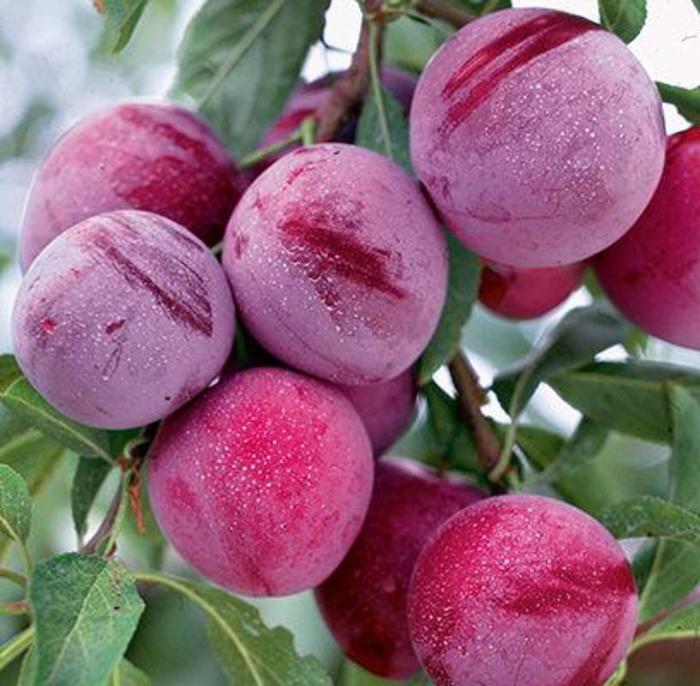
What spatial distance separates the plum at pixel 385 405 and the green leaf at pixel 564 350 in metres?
0.10

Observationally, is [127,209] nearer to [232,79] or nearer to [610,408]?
[232,79]

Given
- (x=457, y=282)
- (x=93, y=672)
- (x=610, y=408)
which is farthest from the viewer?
(x=610, y=408)

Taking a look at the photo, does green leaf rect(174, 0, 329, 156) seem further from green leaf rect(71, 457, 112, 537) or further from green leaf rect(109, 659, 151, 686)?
green leaf rect(109, 659, 151, 686)

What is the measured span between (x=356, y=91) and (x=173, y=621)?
1.61 ft

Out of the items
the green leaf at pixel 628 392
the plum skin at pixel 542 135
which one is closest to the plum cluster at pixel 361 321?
the plum skin at pixel 542 135

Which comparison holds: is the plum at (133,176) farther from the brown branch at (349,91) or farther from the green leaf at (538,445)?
the green leaf at (538,445)

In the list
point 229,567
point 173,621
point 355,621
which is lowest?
point 173,621

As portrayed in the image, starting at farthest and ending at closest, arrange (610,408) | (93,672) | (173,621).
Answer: (173,621), (610,408), (93,672)

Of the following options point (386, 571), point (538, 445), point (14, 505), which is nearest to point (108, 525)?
point (14, 505)

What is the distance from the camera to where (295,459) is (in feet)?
2.41

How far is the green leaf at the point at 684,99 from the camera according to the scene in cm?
82

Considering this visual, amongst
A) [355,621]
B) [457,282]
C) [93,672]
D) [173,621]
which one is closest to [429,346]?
[457,282]

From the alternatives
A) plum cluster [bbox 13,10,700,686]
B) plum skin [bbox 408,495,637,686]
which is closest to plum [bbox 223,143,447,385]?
plum cluster [bbox 13,10,700,686]

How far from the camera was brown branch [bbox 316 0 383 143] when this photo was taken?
34.9 inches
